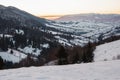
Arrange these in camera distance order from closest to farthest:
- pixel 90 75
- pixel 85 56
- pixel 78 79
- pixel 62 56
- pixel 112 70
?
pixel 78 79 → pixel 90 75 → pixel 112 70 → pixel 62 56 → pixel 85 56

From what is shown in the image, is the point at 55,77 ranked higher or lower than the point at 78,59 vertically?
higher

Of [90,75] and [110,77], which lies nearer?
[110,77]

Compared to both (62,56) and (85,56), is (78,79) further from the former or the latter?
(85,56)

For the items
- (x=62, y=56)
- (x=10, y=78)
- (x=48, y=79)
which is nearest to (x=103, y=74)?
(x=48, y=79)

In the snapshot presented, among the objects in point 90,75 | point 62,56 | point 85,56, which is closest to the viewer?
point 90,75

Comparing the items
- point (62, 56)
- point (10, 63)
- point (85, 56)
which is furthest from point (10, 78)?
point (10, 63)

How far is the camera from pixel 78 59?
72875 mm

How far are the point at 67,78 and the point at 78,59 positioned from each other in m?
64.2

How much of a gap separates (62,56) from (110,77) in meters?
53.9

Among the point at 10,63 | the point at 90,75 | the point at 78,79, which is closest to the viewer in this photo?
the point at 78,79

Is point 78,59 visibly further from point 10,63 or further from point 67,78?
point 10,63

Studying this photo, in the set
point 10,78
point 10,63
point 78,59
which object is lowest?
point 10,63

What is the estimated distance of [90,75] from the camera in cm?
948

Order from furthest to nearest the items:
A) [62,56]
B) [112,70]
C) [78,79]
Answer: [62,56] → [112,70] → [78,79]
